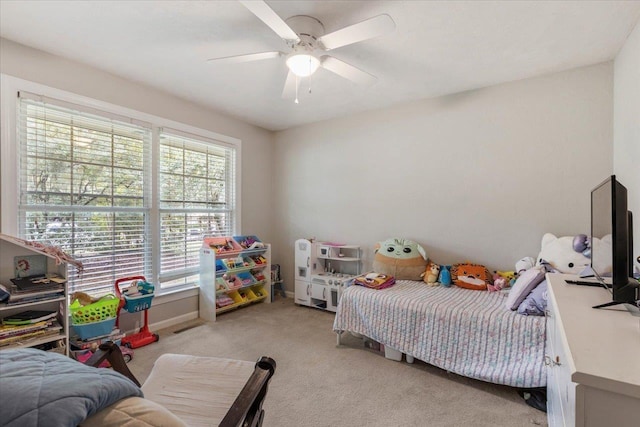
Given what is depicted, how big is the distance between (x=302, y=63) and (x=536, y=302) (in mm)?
2290

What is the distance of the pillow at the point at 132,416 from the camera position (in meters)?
0.60

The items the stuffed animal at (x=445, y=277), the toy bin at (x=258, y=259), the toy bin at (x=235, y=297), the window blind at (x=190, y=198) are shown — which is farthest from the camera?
the toy bin at (x=258, y=259)

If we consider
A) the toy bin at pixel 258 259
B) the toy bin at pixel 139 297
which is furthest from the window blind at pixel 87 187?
the toy bin at pixel 258 259

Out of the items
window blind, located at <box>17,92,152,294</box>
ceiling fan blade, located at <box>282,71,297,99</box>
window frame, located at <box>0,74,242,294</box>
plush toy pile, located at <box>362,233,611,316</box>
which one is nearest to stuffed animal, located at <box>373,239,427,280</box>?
plush toy pile, located at <box>362,233,611,316</box>

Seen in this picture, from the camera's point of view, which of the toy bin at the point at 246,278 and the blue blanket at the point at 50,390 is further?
the toy bin at the point at 246,278

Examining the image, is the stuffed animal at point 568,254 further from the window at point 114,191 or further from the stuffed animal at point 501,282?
the window at point 114,191

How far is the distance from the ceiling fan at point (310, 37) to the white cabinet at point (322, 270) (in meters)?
2.11

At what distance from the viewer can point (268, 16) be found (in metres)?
1.52

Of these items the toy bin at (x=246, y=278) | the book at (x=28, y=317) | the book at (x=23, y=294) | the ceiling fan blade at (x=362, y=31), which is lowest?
the toy bin at (x=246, y=278)

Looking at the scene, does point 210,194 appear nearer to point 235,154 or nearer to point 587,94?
point 235,154

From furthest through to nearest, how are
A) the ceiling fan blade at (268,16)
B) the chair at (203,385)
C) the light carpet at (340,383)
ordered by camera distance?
1. the light carpet at (340,383)
2. the ceiling fan blade at (268,16)
3. the chair at (203,385)

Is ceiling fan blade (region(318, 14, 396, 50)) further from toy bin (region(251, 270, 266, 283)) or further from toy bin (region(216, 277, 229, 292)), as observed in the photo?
toy bin (region(251, 270, 266, 283))

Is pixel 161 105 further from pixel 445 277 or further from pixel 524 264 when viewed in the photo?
pixel 524 264

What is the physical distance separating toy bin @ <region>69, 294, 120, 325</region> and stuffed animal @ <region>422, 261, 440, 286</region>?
114 inches
